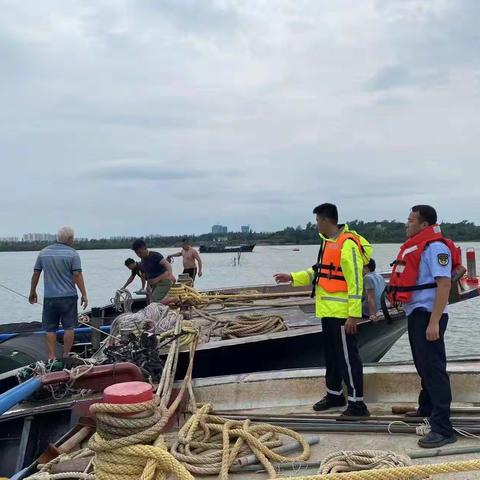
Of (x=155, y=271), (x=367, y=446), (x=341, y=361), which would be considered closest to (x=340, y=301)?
(x=341, y=361)

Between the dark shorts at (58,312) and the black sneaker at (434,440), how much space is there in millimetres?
4679

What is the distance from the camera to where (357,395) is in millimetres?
4480

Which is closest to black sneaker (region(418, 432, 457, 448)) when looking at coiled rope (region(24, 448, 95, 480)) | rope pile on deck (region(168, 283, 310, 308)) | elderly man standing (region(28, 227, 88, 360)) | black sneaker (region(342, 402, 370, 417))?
black sneaker (region(342, 402, 370, 417))

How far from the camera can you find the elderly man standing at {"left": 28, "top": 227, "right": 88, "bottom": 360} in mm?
6965

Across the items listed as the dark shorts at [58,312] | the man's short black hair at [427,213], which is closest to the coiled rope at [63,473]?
the man's short black hair at [427,213]

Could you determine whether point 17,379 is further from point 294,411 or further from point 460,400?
point 460,400

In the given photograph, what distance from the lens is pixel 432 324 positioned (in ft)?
12.5

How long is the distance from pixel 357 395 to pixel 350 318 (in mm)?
612

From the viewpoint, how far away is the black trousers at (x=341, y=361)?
4508mm

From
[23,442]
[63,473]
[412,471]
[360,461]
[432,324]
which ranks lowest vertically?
[23,442]

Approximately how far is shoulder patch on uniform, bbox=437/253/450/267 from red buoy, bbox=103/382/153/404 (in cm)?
209

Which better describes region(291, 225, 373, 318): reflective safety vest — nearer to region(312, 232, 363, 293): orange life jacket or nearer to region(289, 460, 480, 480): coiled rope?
region(312, 232, 363, 293): orange life jacket

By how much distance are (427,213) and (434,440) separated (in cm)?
155

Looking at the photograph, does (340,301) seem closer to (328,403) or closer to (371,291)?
(328,403)
